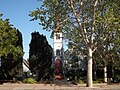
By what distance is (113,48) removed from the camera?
3516 centimetres

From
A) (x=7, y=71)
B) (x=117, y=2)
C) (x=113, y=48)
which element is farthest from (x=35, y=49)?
(x=117, y=2)

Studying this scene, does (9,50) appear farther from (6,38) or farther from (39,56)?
(39,56)

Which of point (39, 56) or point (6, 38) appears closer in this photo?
point (6, 38)

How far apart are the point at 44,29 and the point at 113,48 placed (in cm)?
974

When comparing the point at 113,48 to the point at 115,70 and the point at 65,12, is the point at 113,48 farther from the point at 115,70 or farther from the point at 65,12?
the point at 65,12

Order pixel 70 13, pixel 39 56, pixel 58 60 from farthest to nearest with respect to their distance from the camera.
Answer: pixel 58 60 < pixel 39 56 < pixel 70 13

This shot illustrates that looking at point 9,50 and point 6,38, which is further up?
point 6,38

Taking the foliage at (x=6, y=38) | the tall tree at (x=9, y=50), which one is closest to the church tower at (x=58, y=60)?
the tall tree at (x=9, y=50)

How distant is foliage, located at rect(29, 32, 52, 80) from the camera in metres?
39.2

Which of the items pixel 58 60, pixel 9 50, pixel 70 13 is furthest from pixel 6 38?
pixel 58 60

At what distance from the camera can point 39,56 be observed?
3947cm

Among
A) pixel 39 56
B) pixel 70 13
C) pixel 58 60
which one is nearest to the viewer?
pixel 70 13

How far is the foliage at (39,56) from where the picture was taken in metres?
39.2

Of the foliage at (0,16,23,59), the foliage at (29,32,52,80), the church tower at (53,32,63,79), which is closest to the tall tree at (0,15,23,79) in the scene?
the foliage at (0,16,23,59)
